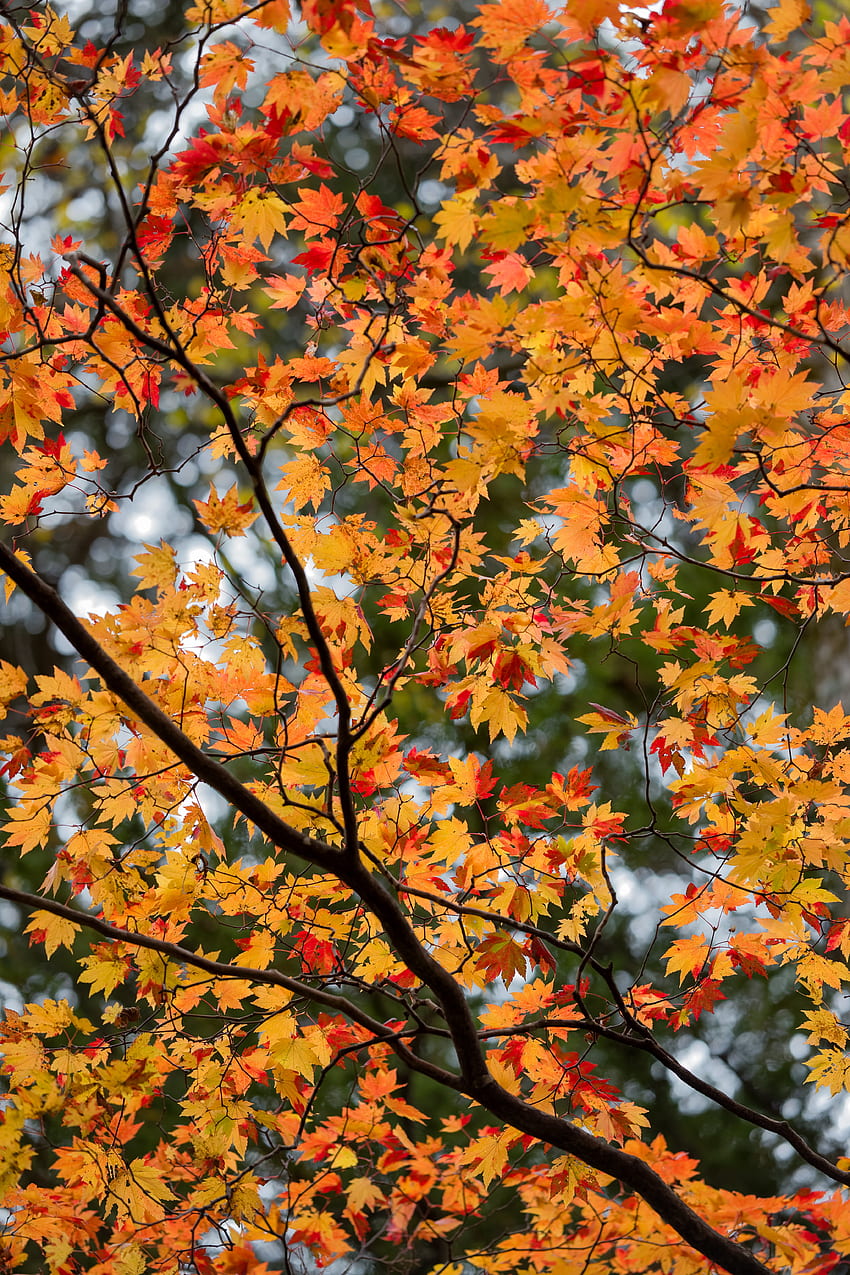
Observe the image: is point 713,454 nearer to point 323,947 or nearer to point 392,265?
point 392,265

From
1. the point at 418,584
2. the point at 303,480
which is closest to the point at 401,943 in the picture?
the point at 418,584

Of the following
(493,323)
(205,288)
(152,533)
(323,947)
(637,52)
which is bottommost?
(323,947)

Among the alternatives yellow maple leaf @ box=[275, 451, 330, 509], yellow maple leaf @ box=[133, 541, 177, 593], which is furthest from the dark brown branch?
yellow maple leaf @ box=[275, 451, 330, 509]

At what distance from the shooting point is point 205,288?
212cm

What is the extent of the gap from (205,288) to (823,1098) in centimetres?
415

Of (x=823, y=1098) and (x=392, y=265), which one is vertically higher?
(x=392, y=265)

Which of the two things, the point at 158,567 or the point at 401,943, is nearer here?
the point at 401,943

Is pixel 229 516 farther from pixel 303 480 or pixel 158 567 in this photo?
pixel 303 480

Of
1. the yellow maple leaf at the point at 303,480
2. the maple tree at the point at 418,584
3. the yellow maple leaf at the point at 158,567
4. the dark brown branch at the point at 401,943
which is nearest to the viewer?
the dark brown branch at the point at 401,943

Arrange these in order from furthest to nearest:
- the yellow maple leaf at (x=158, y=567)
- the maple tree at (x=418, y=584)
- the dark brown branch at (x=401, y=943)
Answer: the yellow maple leaf at (x=158, y=567)
the maple tree at (x=418, y=584)
the dark brown branch at (x=401, y=943)

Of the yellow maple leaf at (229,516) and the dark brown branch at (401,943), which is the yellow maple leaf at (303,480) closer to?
the yellow maple leaf at (229,516)

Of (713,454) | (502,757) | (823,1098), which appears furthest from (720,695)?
(823,1098)

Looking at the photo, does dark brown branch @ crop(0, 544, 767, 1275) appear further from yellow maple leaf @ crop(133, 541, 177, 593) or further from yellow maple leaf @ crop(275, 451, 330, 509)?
yellow maple leaf @ crop(275, 451, 330, 509)

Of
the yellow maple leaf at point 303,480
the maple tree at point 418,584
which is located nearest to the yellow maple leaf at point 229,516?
the maple tree at point 418,584
